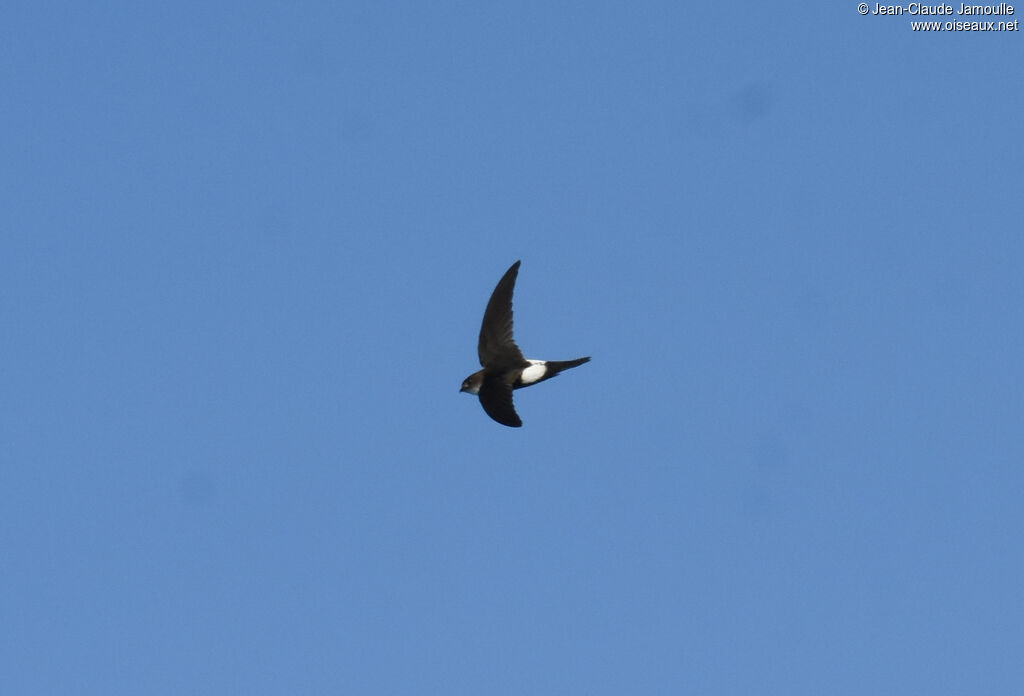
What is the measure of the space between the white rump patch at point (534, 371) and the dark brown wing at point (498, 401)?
31 centimetres

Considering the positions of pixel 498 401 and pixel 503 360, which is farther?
pixel 503 360

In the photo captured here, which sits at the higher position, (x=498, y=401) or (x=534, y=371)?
(x=534, y=371)

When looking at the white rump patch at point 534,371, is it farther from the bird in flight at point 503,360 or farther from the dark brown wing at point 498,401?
the dark brown wing at point 498,401

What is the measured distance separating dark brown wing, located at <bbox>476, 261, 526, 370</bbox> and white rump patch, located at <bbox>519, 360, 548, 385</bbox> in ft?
0.43

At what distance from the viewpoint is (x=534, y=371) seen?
1939 cm

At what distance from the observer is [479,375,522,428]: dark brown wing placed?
18.6 metres

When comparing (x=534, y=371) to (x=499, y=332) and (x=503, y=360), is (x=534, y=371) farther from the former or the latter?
(x=499, y=332)

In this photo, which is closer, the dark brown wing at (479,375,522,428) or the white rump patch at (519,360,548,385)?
the dark brown wing at (479,375,522,428)

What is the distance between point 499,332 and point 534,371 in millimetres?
771

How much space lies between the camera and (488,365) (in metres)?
19.5

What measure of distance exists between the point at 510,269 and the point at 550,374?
1.67m

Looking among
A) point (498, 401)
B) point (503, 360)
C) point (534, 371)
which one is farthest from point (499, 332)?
point (498, 401)

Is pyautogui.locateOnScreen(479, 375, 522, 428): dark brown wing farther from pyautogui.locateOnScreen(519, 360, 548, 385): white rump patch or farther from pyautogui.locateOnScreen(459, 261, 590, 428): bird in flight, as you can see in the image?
pyautogui.locateOnScreen(519, 360, 548, 385): white rump patch

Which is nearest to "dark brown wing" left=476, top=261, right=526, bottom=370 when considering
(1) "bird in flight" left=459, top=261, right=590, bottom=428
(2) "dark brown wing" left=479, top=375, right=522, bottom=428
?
(1) "bird in flight" left=459, top=261, right=590, bottom=428
